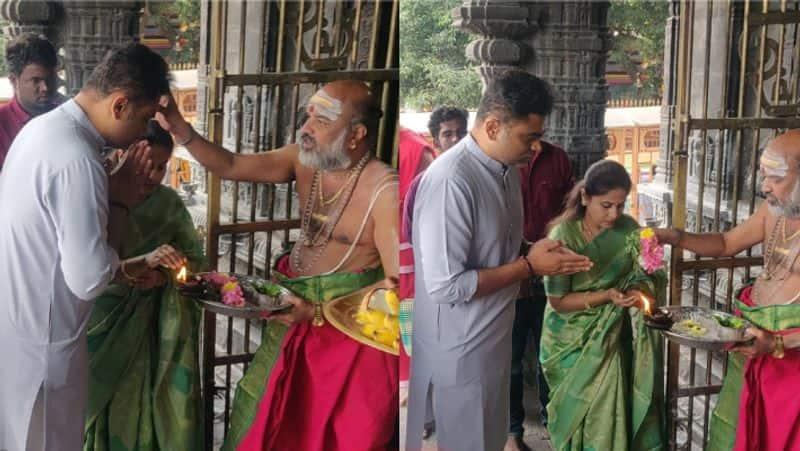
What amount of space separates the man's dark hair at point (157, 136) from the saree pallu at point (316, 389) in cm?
48

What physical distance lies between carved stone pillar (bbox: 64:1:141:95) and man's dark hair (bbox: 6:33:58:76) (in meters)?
0.04

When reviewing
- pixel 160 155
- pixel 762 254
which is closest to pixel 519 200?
pixel 762 254

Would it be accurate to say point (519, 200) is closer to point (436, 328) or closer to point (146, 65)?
point (436, 328)

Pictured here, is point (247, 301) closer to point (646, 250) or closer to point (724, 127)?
point (646, 250)

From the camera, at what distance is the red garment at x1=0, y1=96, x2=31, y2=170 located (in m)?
2.62

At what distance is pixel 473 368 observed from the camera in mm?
3004

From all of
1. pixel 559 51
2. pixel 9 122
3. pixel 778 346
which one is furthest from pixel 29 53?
pixel 778 346

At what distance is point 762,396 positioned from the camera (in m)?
2.99

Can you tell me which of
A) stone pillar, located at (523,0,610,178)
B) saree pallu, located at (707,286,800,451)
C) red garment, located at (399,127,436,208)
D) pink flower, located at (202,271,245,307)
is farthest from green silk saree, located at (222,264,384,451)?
saree pallu, located at (707,286,800,451)

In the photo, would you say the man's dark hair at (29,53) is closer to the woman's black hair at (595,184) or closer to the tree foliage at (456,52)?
the tree foliage at (456,52)

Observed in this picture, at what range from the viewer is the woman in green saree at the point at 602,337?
286 centimetres

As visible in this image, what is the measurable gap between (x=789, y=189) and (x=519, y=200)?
2.31 feet

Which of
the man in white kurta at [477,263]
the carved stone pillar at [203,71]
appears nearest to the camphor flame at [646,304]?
the man in white kurta at [477,263]

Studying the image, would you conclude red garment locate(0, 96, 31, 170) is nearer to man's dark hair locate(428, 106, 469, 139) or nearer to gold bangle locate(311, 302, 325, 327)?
gold bangle locate(311, 302, 325, 327)
